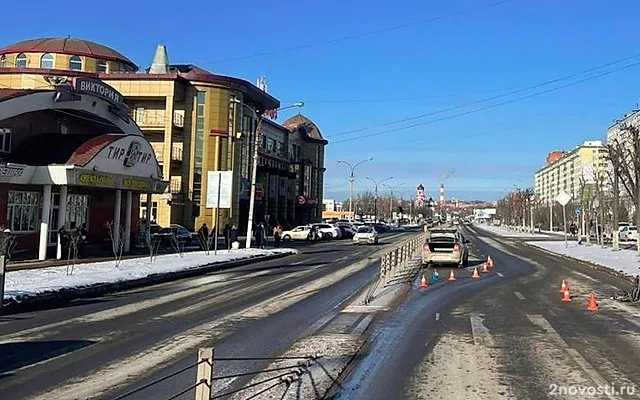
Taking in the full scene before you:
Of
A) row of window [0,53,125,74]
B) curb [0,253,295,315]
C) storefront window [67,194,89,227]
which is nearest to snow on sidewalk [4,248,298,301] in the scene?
curb [0,253,295,315]

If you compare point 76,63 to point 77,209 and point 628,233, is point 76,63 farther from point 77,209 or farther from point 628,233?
point 628,233

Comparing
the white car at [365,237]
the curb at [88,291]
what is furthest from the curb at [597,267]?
the white car at [365,237]

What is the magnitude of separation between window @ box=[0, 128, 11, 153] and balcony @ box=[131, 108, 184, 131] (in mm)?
30937

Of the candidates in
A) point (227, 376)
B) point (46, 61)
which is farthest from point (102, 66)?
point (227, 376)

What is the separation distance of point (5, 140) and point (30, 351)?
23715mm

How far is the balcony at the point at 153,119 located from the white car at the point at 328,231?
16254 mm

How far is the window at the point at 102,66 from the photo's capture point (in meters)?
66.9

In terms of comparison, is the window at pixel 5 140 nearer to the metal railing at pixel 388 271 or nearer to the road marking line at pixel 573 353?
the metal railing at pixel 388 271

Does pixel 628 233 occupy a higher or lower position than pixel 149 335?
higher

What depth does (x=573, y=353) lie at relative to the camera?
34.1 ft

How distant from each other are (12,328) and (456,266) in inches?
815

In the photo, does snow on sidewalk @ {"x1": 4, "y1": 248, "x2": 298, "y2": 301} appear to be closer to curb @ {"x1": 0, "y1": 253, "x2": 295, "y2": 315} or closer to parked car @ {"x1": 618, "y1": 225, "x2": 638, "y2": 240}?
curb @ {"x1": 0, "y1": 253, "x2": 295, "y2": 315}

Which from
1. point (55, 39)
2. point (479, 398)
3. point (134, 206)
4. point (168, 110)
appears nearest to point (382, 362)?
point (479, 398)

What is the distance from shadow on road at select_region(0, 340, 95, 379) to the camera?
9.24 metres
